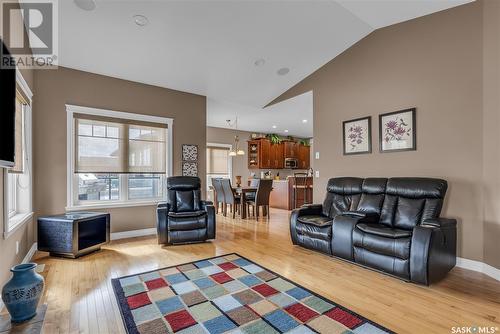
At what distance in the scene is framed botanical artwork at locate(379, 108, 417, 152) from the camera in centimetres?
356

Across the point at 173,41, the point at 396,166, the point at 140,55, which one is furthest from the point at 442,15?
the point at 140,55

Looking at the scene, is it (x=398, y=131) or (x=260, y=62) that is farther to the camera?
(x=260, y=62)

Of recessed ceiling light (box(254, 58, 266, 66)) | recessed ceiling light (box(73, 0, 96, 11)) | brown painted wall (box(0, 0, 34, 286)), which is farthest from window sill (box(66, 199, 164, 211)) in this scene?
recessed ceiling light (box(254, 58, 266, 66))

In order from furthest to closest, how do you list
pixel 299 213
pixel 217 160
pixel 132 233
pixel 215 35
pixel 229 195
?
pixel 217 160 < pixel 229 195 < pixel 132 233 < pixel 299 213 < pixel 215 35

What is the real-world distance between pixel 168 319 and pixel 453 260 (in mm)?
3060

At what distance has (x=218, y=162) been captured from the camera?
8805 millimetres

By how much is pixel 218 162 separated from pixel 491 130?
23.1 ft

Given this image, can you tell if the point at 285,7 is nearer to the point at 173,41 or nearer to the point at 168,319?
the point at 173,41

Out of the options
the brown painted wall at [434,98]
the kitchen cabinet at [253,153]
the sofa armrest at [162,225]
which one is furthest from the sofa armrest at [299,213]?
the kitchen cabinet at [253,153]

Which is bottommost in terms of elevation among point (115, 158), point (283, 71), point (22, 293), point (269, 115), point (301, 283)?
point (301, 283)

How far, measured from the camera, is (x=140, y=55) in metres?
3.83

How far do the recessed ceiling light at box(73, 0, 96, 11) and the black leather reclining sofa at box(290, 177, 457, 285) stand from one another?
11.9ft

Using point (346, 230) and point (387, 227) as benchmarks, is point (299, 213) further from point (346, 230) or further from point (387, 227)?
point (387, 227)

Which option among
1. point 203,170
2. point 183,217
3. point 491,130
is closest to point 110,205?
point 183,217
